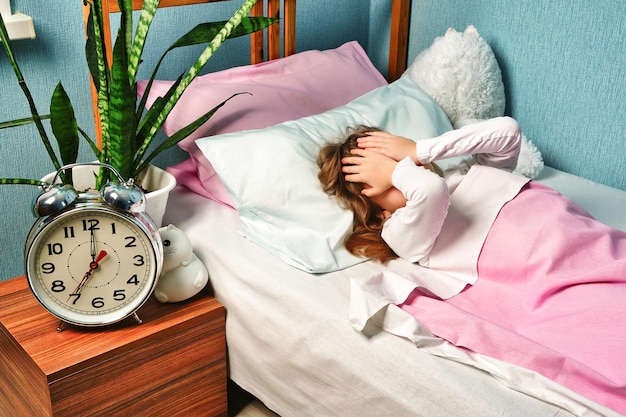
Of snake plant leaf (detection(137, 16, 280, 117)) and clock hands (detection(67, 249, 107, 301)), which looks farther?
snake plant leaf (detection(137, 16, 280, 117))

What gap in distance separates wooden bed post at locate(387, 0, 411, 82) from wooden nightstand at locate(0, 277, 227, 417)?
47.5 inches

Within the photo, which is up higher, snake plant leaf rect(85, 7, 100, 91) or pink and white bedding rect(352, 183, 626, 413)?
snake plant leaf rect(85, 7, 100, 91)

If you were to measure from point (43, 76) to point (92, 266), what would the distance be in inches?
24.5

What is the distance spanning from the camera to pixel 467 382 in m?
1.25

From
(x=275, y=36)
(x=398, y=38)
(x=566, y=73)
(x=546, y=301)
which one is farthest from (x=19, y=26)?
Result: (x=566, y=73)

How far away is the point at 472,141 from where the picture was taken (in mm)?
1667

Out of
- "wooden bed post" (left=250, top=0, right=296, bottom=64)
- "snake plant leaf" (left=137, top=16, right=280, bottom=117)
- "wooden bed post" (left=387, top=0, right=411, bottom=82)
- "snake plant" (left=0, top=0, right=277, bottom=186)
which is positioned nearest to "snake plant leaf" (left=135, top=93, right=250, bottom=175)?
"snake plant" (left=0, top=0, right=277, bottom=186)

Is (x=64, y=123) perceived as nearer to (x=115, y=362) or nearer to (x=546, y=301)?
(x=115, y=362)

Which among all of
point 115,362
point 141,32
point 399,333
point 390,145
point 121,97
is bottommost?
point 115,362

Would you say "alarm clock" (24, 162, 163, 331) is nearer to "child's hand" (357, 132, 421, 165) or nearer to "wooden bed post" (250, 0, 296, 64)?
"child's hand" (357, 132, 421, 165)

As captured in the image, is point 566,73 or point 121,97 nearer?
point 121,97

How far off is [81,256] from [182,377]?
1.21 ft

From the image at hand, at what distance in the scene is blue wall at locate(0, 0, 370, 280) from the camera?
1.79m

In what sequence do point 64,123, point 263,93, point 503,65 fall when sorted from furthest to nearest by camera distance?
point 503,65, point 263,93, point 64,123
